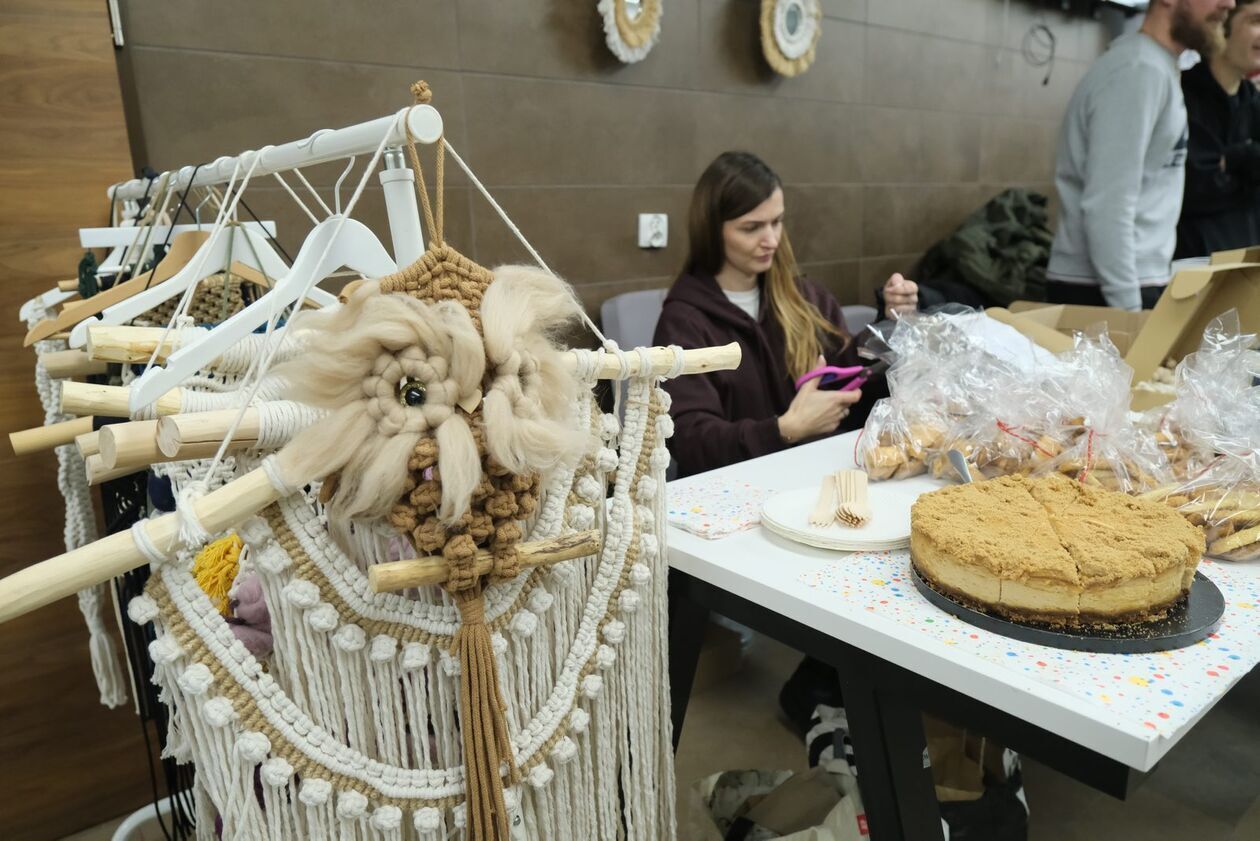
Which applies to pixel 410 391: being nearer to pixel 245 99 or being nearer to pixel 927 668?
pixel 927 668

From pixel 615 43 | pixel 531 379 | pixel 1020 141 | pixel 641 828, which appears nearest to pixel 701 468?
pixel 641 828

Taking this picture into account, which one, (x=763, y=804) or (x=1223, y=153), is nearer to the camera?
(x=763, y=804)

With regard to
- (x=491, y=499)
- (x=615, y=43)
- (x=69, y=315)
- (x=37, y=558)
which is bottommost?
(x=37, y=558)

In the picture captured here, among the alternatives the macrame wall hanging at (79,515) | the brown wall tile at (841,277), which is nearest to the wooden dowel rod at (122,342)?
the macrame wall hanging at (79,515)


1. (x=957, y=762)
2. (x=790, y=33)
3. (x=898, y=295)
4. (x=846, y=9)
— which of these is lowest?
(x=957, y=762)

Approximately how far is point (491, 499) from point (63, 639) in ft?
4.45

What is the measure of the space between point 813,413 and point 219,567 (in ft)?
3.38

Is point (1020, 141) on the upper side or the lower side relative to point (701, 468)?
upper

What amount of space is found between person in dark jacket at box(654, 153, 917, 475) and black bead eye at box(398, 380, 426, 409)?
102 centimetres

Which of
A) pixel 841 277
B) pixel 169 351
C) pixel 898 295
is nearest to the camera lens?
pixel 169 351

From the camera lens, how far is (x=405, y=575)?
0.56m

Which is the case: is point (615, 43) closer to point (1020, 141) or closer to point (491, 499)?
point (491, 499)

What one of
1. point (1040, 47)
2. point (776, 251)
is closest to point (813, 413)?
point (776, 251)

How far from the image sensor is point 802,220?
8.84ft
